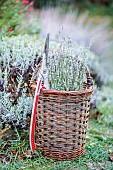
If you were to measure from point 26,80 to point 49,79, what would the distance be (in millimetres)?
562

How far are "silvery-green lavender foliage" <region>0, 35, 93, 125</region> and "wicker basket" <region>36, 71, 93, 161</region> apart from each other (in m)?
0.21

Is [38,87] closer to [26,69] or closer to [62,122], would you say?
[62,122]

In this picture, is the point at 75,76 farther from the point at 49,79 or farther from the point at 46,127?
the point at 46,127

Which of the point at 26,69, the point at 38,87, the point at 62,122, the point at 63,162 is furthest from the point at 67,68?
the point at 63,162

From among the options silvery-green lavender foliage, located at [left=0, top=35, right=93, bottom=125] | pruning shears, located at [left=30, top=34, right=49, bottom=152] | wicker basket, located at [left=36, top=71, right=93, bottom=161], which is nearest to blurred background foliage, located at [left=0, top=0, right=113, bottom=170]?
silvery-green lavender foliage, located at [left=0, top=35, right=93, bottom=125]

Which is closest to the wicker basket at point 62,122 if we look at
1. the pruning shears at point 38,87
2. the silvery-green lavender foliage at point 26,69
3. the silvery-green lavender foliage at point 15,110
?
the pruning shears at point 38,87

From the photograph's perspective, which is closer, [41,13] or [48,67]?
[48,67]

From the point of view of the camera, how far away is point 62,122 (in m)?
3.02

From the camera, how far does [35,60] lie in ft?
13.0

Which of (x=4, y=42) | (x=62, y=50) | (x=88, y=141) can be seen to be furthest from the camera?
(x=4, y=42)

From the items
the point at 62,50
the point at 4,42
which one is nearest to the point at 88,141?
the point at 62,50

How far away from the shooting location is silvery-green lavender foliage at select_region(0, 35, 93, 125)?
125 inches

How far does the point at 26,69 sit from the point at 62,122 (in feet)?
3.04

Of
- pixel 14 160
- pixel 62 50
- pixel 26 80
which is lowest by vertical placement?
pixel 14 160
